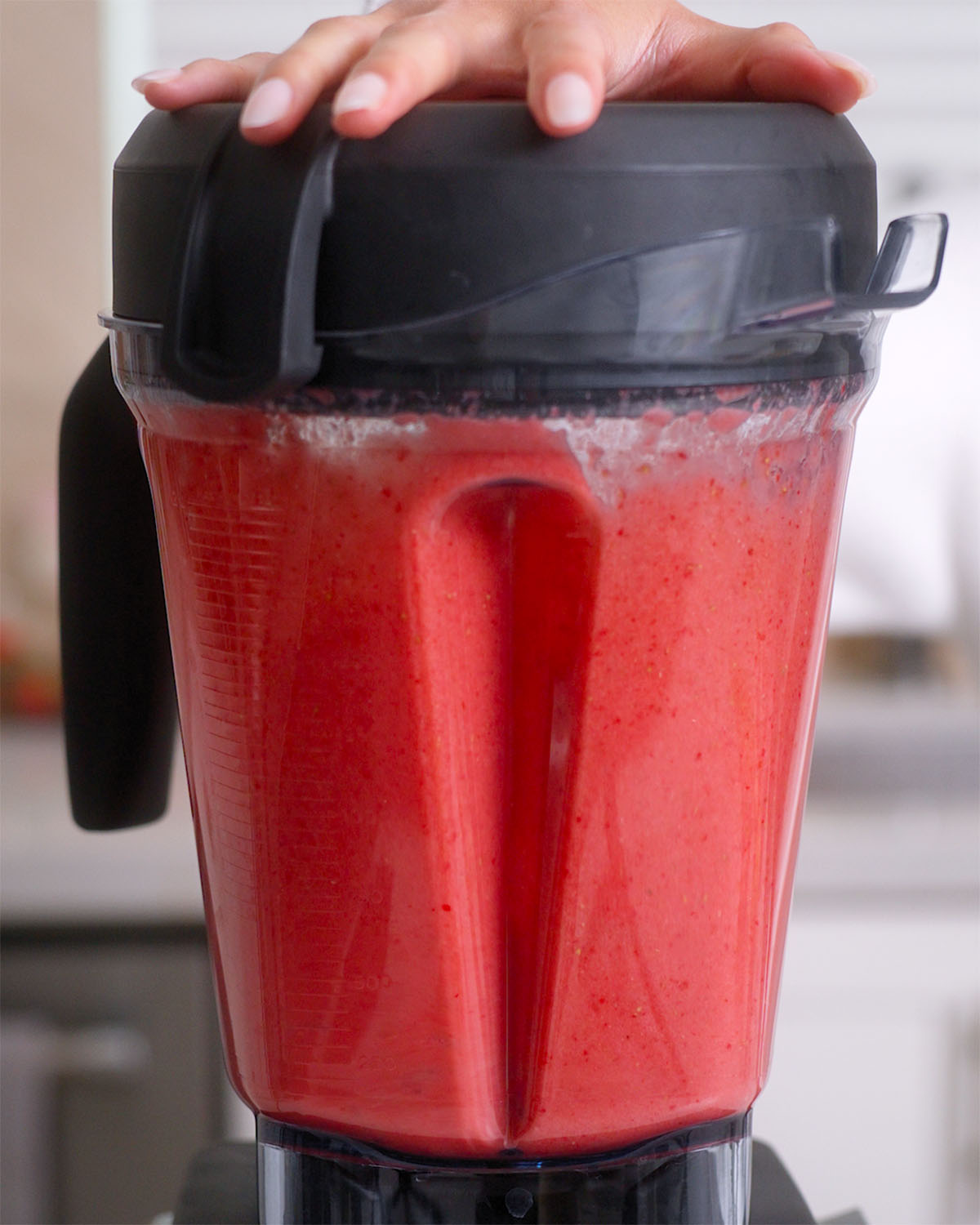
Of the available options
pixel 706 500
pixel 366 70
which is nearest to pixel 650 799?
pixel 706 500

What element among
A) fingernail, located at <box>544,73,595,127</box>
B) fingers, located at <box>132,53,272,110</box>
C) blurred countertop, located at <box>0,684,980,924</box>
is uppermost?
fingernail, located at <box>544,73,595,127</box>

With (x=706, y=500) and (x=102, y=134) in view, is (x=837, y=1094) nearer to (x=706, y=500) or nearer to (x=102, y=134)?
(x=706, y=500)

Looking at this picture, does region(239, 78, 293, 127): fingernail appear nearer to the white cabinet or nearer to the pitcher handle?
the pitcher handle

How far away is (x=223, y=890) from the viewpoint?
472 millimetres

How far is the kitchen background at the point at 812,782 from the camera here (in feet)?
4.14

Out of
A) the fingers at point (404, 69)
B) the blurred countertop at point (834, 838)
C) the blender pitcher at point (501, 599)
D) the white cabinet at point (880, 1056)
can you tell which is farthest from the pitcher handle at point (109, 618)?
the white cabinet at point (880, 1056)

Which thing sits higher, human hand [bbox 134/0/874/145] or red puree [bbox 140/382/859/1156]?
human hand [bbox 134/0/874/145]

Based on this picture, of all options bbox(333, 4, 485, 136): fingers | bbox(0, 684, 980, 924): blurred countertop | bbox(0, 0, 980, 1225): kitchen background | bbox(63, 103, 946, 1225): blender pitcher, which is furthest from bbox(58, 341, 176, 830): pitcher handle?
bbox(0, 0, 980, 1225): kitchen background

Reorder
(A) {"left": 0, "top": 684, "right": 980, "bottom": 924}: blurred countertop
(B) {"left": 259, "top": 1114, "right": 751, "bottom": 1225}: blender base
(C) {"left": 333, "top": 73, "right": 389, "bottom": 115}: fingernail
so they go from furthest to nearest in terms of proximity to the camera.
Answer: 1. (A) {"left": 0, "top": 684, "right": 980, "bottom": 924}: blurred countertop
2. (B) {"left": 259, "top": 1114, "right": 751, "bottom": 1225}: blender base
3. (C) {"left": 333, "top": 73, "right": 389, "bottom": 115}: fingernail

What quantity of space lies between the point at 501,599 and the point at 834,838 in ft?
3.13

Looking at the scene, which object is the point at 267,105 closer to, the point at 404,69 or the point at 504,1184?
the point at 404,69

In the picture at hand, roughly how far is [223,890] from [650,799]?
0.48ft

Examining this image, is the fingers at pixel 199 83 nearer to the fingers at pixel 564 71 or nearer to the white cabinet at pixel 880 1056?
the fingers at pixel 564 71

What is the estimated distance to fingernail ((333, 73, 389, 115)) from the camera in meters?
0.36
